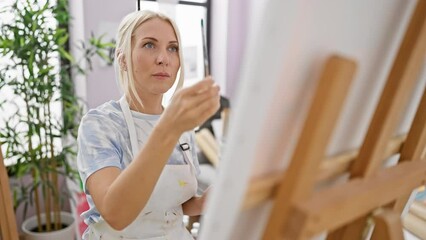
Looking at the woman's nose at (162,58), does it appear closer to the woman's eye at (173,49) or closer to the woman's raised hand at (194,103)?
the woman's eye at (173,49)

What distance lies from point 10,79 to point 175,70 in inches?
53.4

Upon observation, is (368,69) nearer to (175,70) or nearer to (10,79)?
(175,70)

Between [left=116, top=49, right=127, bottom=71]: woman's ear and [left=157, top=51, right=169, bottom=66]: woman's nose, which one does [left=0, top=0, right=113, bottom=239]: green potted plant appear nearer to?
[left=116, top=49, right=127, bottom=71]: woman's ear

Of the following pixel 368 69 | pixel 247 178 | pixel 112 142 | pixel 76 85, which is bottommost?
pixel 76 85

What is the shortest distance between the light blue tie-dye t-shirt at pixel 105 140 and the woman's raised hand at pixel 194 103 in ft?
1.02

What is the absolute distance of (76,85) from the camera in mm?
2596

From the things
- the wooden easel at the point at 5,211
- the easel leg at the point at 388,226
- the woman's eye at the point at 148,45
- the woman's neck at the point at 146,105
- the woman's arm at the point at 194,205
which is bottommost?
the wooden easel at the point at 5,211

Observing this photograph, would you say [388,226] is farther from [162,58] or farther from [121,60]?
[121,60]

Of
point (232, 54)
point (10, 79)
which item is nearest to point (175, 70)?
point (10, 79)

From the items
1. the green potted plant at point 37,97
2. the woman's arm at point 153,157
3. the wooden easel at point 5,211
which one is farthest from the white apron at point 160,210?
the green potted plant at point 37,97

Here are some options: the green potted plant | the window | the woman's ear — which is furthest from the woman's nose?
the window

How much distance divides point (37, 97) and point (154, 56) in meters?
1.32

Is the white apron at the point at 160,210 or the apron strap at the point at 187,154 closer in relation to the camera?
the white apron at the point at 160,210

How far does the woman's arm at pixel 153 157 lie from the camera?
0.57 m
